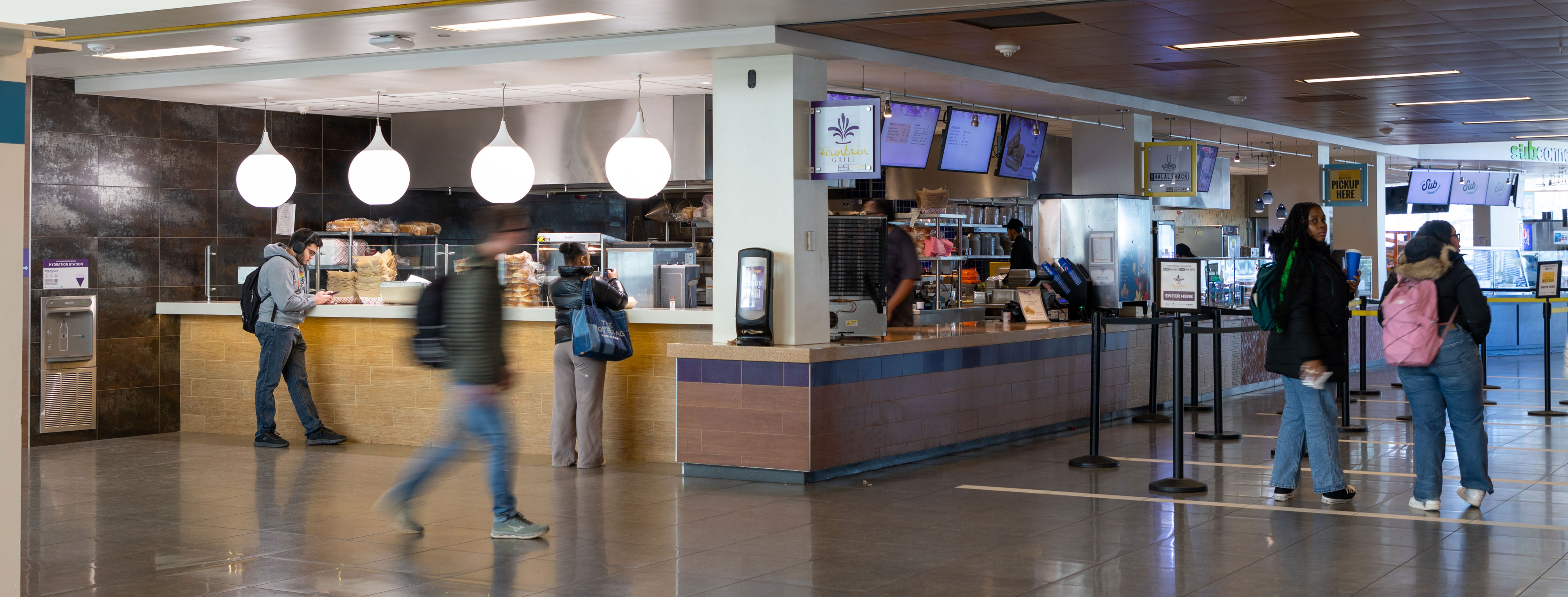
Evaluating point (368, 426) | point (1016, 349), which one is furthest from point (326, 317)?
point (1016, 349)

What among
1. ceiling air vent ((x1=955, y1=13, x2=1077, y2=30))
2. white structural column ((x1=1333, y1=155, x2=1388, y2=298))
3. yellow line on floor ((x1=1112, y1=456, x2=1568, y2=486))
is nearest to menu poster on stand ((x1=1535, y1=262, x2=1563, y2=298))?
white structural column ((x1=1333, y1=155, x2=1388, y2=298))

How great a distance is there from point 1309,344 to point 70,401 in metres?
8.75

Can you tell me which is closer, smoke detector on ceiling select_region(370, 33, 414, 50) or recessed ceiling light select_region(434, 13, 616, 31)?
recessed ceiling light select_region(434, 13, 616, 31)

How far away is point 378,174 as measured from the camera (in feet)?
32.3

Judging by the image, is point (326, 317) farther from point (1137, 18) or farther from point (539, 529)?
point (1137, 18)

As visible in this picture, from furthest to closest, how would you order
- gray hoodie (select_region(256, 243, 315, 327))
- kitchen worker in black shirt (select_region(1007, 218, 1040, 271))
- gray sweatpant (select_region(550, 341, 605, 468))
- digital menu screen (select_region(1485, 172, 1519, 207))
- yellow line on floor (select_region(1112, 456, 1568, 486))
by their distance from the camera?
1. digital menu screen (select_region(1485, 172, 1519, 207))
2. kitchen worker in black shirt (select_region(1007, 218, 1040, 271))
3. gray hoodie (select_region(256, 243, 315, 327))
4. gray sweatpant (select_region(550, 341, 605, 468))
5. yellow line on floor (select_region(1112, 456, 1568, 486))

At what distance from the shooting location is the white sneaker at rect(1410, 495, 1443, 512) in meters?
6.71

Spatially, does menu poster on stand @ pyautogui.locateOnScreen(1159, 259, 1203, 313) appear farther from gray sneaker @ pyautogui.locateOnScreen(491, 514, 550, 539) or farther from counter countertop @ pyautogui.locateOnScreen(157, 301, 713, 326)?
gray sneaker @ pyautogui.locateOnScreen(491, 514, 550, 539)

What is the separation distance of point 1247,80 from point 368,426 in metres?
7.24

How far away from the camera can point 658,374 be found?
8773 mm

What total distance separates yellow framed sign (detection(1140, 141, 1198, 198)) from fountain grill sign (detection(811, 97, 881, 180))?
4822 millimetres

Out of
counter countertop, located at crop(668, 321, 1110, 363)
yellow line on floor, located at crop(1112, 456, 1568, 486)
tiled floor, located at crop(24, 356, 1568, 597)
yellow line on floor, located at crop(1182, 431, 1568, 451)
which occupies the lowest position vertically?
tiled floor, located at crop(24, 356, 1568, 597)

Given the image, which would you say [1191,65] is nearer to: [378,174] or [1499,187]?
[378,174]

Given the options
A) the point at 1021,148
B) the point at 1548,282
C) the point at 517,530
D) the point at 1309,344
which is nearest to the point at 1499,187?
the point at 1548,282
